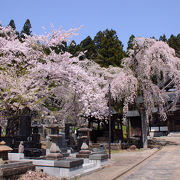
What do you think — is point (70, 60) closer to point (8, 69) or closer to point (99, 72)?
point (8, 69)

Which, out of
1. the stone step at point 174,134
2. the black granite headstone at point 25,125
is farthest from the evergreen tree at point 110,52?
the black granite headstone at point 25,125

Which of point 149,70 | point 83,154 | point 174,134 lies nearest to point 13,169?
point 83,154

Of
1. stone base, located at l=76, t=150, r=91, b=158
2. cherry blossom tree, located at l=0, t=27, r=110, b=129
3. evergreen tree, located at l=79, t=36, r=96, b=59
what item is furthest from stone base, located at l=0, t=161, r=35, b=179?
evergreen tree, located at l=79, t=36, r=96, b=59

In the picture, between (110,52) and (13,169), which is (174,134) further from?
(13,169)

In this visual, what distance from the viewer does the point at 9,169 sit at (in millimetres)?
7656

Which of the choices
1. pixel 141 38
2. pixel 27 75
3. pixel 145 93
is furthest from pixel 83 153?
pixel 141 38

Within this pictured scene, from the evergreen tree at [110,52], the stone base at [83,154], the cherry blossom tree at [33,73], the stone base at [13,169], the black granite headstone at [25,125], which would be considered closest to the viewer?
the stone base at [13,169]

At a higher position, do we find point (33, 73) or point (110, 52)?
point (110, 52)

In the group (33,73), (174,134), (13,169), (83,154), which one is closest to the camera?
(13,169)

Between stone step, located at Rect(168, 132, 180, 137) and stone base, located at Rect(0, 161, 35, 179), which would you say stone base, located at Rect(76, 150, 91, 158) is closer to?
stone base, located at Rect(0, 161, 35, 179)

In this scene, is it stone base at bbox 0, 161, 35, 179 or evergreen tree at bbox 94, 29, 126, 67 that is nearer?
stone base at bbox 0, 161, 35, 179

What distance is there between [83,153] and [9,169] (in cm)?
665

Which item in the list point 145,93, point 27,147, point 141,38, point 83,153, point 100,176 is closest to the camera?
point 100,176

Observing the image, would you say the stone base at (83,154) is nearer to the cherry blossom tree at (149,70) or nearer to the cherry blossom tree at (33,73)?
the cherry blossom tree at (33,73)
